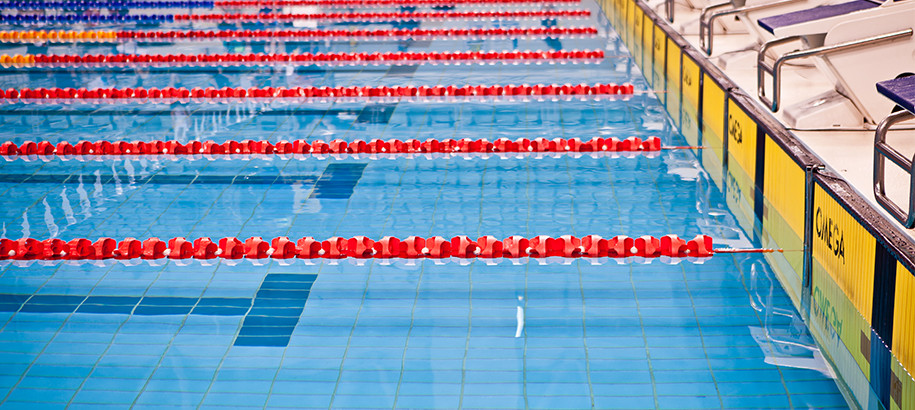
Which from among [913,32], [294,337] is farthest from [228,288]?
[913,32]

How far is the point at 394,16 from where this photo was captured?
12344 mm

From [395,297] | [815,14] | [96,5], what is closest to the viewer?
[395,297]

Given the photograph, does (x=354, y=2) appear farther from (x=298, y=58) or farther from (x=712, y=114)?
(x=712, y=114)

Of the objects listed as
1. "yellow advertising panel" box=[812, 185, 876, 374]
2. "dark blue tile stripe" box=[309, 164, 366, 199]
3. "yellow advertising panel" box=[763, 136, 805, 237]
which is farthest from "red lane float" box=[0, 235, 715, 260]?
"dark blue tile stripe" box=[309, 164, 366, 199]

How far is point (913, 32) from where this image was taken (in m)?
4.77

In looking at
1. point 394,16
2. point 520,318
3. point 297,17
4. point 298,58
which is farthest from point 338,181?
point 297,17

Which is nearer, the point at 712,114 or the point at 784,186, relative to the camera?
the point at 784,186

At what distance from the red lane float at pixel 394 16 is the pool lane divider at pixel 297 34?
3.17 ft

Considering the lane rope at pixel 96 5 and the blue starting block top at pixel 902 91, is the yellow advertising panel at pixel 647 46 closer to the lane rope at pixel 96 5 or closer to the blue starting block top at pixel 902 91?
the blue starting block top at pixel 902 91

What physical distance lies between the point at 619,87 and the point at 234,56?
161 inches

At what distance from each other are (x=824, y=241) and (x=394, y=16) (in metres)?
9.41

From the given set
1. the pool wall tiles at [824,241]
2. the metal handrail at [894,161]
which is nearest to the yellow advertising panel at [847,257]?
the pool wall tiles at [824,241]

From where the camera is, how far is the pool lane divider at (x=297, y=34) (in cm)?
1077

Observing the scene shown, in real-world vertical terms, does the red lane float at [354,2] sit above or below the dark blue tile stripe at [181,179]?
above
